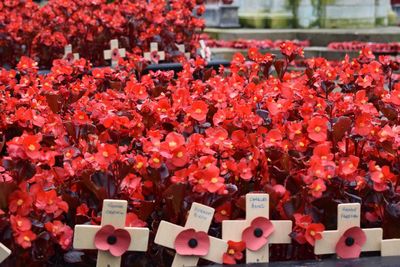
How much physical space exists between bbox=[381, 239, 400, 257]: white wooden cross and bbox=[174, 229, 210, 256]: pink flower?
1.96ft

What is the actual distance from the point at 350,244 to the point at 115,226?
76 centimetres

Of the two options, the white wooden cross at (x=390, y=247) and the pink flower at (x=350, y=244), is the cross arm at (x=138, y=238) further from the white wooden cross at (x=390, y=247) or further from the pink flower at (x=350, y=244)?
the white wooden cross at (x=390, y=247)

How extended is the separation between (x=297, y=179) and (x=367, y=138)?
434 millimetres

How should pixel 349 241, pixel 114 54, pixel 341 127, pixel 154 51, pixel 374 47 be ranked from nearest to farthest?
pixel 349 241
pixel 341 127
pixel 114 54
pixel 154 51
pixel 374 47

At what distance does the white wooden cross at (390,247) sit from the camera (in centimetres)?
263

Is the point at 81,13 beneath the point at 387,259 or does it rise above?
above

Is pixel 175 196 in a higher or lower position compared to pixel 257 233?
higher

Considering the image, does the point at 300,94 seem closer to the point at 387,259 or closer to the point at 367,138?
the point at 367,138

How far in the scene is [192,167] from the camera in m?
2.57

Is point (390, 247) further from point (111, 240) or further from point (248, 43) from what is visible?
point (248, 43)

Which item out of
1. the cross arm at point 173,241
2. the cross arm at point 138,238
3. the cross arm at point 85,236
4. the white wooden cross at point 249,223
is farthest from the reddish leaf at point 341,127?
the cross arm at point 85,236

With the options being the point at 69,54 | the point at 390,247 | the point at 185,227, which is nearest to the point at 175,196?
the point at 185,227

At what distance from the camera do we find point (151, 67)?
682 centimetres

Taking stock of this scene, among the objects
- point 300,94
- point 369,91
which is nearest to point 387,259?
point 300,94
